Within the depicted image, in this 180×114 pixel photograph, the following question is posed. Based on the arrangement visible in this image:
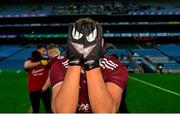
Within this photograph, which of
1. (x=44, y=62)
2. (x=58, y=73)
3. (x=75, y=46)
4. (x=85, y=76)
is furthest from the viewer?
(x=44, y=62)

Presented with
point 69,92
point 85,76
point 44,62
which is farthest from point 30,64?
→ point 69,92

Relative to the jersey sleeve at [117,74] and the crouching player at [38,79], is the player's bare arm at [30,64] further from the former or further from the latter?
the jersey sleeve at [117,74]

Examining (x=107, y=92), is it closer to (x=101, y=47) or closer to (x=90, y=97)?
(x=90, y=97)

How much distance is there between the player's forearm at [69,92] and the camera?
334 centimetres

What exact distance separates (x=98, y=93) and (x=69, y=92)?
245 millimetres

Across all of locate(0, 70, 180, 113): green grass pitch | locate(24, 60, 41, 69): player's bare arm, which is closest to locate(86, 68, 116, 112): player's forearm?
locate(24, 60, 41, 69): player's bare arm

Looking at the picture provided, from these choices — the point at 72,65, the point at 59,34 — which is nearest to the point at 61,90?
the point at 72,65

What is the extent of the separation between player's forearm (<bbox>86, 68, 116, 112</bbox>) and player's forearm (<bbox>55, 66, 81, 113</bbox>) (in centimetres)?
12

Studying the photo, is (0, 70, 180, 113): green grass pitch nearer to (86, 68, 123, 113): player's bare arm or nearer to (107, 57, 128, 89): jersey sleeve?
(107, 57, 128, 89): jersey sleeve

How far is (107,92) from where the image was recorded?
3434 mm

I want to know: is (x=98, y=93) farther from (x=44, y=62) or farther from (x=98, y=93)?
(x=44, y=62)

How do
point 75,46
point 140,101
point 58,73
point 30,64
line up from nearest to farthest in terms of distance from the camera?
point 75,46 < point 58,73 < point 30,64 < point 140,101

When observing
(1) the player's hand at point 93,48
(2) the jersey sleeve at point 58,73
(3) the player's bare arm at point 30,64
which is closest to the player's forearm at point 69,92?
(1) the player's hand at point 93,48

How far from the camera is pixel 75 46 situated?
333 centimetres
